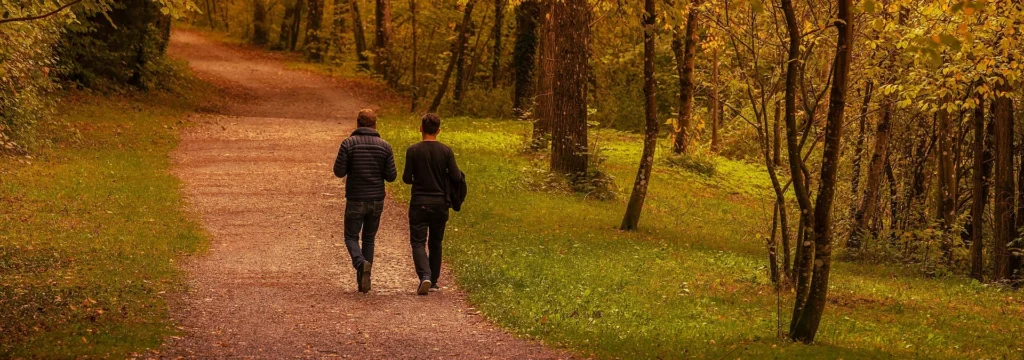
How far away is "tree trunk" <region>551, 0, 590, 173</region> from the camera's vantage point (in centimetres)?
1919

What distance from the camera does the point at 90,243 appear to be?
12.2m

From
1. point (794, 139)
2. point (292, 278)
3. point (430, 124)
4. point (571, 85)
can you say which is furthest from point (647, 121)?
point (794, 139)

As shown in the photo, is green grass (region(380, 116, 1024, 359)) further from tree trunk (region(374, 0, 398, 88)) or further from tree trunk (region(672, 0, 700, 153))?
tree trunk (region(374, 0, 398, 88))

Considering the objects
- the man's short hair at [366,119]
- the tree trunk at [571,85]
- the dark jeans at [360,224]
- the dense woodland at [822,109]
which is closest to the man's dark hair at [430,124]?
the man's short hair at [366,119]

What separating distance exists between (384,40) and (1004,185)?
28199mm

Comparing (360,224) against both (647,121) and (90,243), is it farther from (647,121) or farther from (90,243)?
(647,121)

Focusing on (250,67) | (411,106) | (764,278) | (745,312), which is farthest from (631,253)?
(250,67)

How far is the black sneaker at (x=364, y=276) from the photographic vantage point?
10562mm

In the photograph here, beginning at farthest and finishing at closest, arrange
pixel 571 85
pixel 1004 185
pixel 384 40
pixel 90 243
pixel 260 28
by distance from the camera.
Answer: pixel 260 28
pixel 384 40
pixel 571 85
pixel 1004 185
pixel 90 243

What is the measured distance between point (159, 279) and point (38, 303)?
1.89 m

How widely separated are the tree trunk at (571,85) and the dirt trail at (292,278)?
13.5 feet

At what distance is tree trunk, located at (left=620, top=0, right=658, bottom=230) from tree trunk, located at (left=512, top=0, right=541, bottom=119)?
15.8 meters

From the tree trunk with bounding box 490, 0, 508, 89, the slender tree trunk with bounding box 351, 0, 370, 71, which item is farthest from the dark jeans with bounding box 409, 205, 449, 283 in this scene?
the slender tree trunk with bounding box 351, 0, 370, 71

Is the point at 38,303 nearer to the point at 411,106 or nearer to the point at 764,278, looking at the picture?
the point at 764,278
